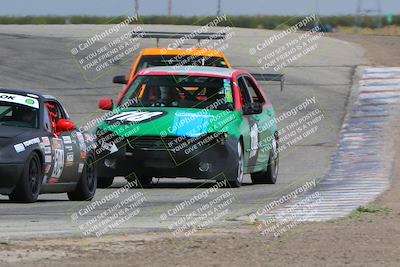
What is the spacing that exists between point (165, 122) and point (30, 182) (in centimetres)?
305

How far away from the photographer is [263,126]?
16.9 metres

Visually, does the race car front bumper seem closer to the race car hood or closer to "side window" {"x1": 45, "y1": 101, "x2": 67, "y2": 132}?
the race car hood

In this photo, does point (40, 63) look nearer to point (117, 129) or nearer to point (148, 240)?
point (117, 129)

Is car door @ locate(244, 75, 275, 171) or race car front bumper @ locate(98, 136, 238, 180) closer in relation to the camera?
race car front bumper @ locate(98, 136, 238, 180)

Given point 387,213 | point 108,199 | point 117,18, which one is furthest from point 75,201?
point 117,18

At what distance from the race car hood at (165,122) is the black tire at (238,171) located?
0.37m

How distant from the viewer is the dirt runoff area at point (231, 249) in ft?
27.7

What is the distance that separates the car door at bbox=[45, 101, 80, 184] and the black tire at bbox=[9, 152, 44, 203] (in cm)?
33

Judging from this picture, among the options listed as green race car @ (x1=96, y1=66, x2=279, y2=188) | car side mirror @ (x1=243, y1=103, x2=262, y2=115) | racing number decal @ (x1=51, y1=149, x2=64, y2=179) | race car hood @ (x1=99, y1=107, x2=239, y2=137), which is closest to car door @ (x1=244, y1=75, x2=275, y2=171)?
green race car @ (x1=96, y1=66, x2=279, y2=188)

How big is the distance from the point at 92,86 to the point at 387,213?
66.4 feet

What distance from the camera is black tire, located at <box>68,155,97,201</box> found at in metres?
13.8

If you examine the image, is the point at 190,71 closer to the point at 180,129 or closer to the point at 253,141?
the point at 253,141

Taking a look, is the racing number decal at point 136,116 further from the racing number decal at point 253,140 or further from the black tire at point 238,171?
the racing number decal at point 253,140

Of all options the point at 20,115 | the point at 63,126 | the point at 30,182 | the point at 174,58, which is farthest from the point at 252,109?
the point at 174,58
